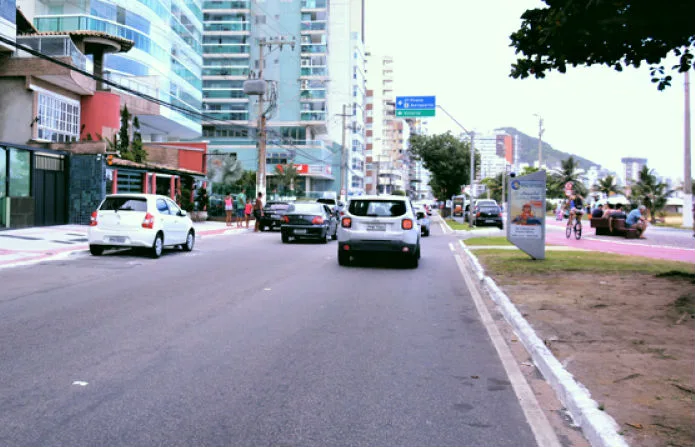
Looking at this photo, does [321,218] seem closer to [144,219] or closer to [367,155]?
[144,219]

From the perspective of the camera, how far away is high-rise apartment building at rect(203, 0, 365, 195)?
92438 millimetres

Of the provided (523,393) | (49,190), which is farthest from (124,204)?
(523,393)

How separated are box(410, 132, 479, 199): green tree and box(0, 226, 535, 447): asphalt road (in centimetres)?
5339

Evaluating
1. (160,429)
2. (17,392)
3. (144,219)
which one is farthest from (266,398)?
(144,219)

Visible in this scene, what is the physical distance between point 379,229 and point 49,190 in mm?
16894

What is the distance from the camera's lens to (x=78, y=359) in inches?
234

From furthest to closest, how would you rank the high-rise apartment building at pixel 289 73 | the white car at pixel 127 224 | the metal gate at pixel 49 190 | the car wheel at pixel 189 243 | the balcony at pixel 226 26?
the balcony at pixel 226 26, the high-rise apartment building at pixel 289 73, the metal gate at pixel 49 190, the car wheel at pixel 189 243, the white car at pixel 127 224

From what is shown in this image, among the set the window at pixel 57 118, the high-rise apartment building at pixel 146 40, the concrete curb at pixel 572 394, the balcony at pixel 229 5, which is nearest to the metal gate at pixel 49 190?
the window at pixel 57 118

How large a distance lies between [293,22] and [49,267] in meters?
87.4

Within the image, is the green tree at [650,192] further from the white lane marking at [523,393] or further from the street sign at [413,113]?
the white lane marking at [523,393]

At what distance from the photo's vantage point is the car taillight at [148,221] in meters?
16.2

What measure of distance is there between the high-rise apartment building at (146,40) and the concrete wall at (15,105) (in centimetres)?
773

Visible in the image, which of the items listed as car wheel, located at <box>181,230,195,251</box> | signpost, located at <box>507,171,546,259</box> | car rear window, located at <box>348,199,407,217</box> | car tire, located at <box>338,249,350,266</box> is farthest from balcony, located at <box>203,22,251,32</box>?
car tire, located at <box>338,249,350,266</box>

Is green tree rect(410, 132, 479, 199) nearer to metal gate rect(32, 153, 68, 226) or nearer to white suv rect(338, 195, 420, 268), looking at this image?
metal gate rect(32, 153, 68, 226)
